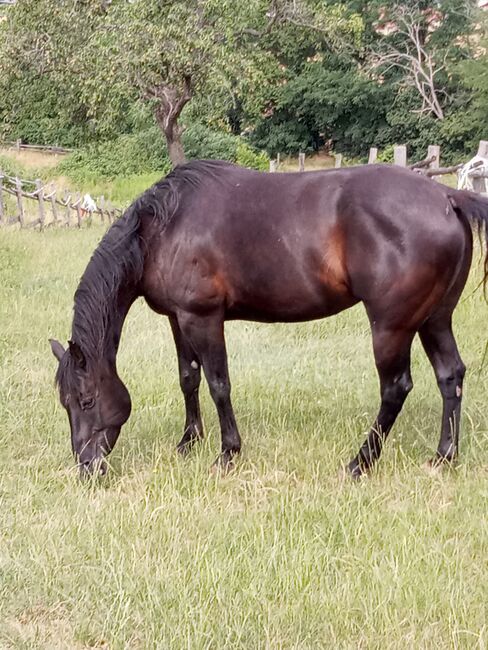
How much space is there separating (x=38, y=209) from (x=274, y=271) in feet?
63.5

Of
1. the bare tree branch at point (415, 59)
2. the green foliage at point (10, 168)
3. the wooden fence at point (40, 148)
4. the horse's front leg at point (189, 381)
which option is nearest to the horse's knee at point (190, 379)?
the horse's front leg at point (189, 381)

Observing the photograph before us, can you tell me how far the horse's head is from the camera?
394 cm

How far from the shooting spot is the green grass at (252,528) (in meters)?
2.57

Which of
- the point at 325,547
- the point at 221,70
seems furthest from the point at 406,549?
the point at 221,70

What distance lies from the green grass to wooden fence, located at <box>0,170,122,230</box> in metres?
13.2

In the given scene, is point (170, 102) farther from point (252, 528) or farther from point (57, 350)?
point (252, 528)

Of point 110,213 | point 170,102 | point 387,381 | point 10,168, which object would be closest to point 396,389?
point 387,381

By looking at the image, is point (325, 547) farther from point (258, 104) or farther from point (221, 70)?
point (258, 104)

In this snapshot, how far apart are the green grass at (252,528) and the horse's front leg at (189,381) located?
0.41 feet

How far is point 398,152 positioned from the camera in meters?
9.80

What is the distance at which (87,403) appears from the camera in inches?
156

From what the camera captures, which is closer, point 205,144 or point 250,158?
point 205,144

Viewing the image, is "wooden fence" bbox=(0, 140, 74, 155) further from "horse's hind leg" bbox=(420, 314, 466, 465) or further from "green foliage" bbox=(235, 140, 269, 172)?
"horse's hind leg" bbox=(420, 314, 466, 465)

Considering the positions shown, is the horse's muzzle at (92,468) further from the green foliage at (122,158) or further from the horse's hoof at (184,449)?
the green foliage at (122,158)
